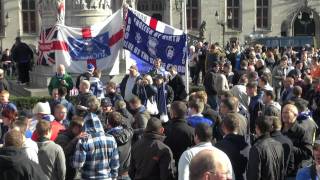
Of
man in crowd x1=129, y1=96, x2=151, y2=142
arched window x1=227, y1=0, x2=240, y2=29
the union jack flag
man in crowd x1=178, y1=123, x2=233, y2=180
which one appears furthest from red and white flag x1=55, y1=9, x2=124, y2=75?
arched window x1=227, y1=0, x2=240, y2=29

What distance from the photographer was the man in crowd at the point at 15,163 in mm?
6648

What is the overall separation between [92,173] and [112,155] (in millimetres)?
341

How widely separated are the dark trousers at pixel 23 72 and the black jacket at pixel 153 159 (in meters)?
14.1

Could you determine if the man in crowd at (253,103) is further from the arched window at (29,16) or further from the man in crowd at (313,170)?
the arched window at (29,16)

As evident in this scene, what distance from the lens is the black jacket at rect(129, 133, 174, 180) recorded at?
7.78 meters

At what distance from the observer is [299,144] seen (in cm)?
859

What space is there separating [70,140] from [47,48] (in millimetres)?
10587

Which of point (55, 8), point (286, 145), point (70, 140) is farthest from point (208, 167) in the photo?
point (55, 8)

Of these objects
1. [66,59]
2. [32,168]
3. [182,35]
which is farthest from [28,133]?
[66,59]

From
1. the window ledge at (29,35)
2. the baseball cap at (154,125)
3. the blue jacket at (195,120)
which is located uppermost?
the window ledge at (29,35)

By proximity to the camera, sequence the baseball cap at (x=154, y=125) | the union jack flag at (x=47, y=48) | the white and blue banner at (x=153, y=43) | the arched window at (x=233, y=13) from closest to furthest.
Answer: the baseball cap at (x=154, y=125) < the white and blue banner at (x=153, y=43) < the union jack flag at (x=47, y=48) < the arched window at (x=233, y=13)

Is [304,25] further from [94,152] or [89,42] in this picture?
[94,152]

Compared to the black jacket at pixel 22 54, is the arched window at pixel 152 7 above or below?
above

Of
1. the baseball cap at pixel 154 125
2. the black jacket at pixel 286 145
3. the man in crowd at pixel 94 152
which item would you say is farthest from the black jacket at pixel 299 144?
the man in crowd at pixel 94 152
